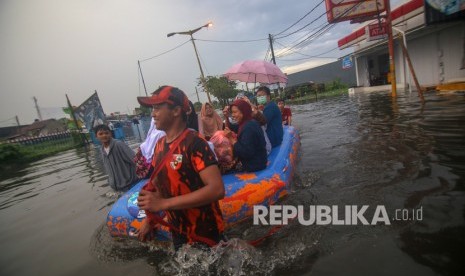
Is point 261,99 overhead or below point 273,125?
overhead

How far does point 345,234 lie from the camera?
3285mm

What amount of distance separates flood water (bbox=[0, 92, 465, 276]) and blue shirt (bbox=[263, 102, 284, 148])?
87 cm

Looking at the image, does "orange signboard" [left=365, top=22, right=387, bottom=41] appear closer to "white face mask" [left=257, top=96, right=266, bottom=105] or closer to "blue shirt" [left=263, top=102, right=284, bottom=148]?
"white face mask" [left=257, top=96, right=266, bottom=105]

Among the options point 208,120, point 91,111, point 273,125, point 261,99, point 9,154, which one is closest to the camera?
point 208,120

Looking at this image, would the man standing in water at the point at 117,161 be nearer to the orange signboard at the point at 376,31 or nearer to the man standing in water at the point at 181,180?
the man standing in water at the point at 181,180

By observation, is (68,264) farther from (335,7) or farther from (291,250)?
(335,7)

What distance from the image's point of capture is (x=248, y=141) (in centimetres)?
416

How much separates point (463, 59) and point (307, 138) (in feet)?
38.6

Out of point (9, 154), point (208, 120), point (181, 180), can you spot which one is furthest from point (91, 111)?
point (181, 180)

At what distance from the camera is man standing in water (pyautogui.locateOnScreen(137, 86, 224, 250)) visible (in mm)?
1898

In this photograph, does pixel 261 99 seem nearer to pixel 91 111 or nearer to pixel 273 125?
pixel 273 125

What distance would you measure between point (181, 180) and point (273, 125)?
417 cm

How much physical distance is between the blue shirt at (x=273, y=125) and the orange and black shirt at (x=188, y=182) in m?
3.80

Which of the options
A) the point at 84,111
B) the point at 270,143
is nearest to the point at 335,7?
the point at 270,143
